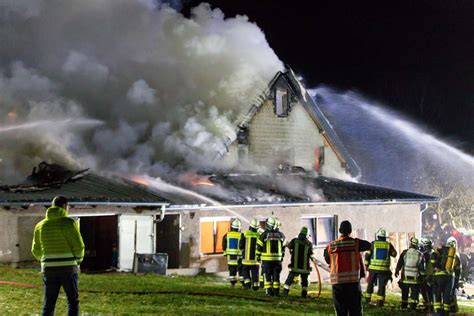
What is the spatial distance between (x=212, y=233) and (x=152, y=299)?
26.1 ft

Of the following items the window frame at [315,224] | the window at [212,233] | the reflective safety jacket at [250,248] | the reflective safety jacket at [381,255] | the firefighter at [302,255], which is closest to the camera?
the firefighter at [302,255]

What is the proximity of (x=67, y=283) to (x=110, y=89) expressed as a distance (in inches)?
747

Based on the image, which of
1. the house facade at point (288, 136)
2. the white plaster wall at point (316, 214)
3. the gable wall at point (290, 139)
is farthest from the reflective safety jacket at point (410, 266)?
the gable wall at point (290, 139)

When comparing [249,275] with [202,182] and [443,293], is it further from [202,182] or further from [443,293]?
[202,182]

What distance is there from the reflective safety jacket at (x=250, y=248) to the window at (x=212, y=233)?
4.47m

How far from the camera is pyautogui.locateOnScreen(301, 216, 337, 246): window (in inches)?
856

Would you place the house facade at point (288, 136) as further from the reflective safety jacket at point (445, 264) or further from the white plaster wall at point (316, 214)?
the reflective safety jacket at point (445, 264)

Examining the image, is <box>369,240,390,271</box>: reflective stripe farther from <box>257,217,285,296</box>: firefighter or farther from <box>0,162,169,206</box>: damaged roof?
<box>0,162,169,206</box>: damaged roof

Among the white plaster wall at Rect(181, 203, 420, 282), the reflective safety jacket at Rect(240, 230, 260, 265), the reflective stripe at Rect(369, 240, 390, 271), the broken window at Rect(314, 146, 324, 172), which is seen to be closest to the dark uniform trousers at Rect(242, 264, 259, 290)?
the reflective safety jacket at Rect(240, 230, 260, 265)

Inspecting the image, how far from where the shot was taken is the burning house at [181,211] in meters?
16.0

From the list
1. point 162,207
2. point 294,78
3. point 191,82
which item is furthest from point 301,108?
point 162,207

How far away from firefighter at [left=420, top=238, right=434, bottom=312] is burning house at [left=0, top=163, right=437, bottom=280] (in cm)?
635

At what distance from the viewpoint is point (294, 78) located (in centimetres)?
2703

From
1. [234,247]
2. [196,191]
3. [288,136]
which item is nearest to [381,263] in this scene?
[234,247]
